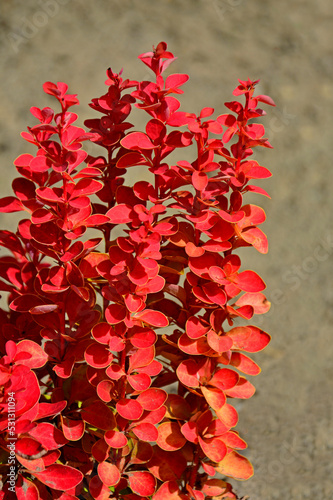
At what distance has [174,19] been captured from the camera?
2.12m

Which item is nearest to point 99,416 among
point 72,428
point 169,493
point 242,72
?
point 72,428

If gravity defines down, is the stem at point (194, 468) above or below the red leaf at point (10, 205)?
below

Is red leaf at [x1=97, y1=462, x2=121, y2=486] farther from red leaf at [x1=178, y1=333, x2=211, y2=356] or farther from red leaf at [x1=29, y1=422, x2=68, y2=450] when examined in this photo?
red leaf at [x1=178, y1=333, x2=211, y2=356]

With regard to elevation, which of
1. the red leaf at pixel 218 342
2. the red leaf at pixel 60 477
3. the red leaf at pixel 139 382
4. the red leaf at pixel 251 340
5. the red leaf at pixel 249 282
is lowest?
the red leaf at pixel 60 477

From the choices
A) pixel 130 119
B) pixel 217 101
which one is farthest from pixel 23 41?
pixel 217 101

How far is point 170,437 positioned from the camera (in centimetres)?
74

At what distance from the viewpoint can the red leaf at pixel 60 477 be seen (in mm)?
642

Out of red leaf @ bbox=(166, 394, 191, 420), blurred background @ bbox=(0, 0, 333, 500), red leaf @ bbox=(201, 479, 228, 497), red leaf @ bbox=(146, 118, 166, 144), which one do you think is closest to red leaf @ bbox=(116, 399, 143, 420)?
red leaf @ bbox=(166, 394, 191, 420)

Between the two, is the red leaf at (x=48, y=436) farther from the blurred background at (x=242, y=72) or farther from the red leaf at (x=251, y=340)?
the blurred background at (x=242, y=72)

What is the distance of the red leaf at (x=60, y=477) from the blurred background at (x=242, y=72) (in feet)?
3.80

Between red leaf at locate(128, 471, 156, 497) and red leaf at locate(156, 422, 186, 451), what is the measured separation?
45 mm

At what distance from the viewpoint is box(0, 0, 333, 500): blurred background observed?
187 cm

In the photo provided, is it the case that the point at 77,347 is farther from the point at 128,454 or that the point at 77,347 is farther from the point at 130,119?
the point at 130,119

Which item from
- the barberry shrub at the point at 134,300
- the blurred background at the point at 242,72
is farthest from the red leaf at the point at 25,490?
the blurred background at the point at 242,72
